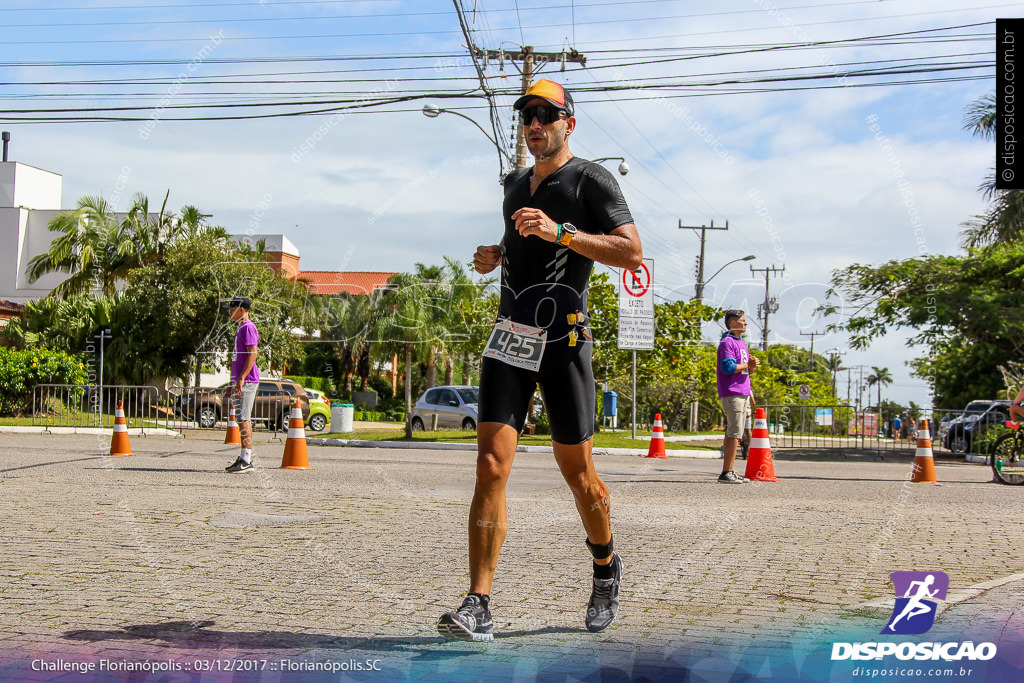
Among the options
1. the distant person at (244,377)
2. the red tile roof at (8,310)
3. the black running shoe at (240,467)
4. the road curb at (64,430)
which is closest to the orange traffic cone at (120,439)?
the distant person at (244,377)

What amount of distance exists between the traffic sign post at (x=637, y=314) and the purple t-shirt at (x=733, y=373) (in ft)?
38.5

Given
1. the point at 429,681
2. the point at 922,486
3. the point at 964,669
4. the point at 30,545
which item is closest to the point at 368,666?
the point at 429,681

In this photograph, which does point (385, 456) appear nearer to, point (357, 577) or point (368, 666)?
point (357, 577)

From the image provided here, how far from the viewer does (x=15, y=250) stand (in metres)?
46.4

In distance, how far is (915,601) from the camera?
4.47 meters

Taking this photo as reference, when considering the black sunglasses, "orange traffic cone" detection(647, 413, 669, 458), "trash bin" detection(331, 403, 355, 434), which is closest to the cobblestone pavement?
the black sunglasses

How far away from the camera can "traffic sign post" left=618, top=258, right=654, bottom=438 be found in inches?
909

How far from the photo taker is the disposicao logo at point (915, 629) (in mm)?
3781

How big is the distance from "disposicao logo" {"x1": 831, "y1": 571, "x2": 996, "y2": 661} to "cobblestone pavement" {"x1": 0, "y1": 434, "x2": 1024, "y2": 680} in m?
0.09

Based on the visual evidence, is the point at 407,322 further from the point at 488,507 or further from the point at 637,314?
the point at 488,507

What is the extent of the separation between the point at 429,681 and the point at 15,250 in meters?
49.1

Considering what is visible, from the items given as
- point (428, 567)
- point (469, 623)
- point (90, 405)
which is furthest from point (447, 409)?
point (469, 623)

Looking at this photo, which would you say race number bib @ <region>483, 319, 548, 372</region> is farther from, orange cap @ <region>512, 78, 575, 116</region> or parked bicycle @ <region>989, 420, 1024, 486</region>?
parked bicycle @ <region>989, 420, 1024, 486</region>

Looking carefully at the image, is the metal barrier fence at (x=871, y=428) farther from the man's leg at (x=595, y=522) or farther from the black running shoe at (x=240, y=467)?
the man's leg at (x=595, y=522)
